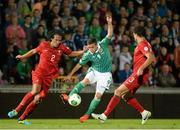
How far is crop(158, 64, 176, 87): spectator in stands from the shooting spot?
1873 cm

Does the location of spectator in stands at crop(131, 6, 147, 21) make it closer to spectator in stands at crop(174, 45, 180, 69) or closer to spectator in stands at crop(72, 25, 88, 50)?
spectator in stands at crop(174, 45, 180, 69)

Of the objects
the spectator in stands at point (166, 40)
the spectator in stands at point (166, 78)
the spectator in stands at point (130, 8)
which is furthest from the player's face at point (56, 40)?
the spectator in stands at point (130, 8)

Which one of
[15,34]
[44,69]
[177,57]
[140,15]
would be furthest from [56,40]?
[140,15]

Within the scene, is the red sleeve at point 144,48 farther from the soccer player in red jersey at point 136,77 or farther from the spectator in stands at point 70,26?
the spectator in stands at point 70,26


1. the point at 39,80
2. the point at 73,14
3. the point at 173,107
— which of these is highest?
the point at 73,14

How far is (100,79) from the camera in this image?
48.3ft

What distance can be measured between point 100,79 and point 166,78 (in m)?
4.59

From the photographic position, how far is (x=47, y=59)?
1426cm

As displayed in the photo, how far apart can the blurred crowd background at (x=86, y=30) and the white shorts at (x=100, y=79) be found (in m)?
2.75

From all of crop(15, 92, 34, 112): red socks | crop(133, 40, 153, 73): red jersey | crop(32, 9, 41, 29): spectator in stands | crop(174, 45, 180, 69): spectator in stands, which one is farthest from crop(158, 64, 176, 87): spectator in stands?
crop(15, 92, 34, 112): red socks

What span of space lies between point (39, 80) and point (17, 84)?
11.4 feet

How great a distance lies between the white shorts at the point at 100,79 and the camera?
48.1 feet

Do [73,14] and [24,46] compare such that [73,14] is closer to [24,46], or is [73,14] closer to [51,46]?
[24,46]

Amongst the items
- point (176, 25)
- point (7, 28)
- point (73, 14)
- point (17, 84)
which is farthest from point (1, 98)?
point (176, 25)
